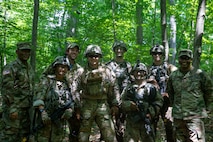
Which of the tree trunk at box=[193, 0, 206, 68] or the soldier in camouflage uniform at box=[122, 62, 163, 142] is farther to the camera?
the tree trunk at box=[193, 0, 206, 68]

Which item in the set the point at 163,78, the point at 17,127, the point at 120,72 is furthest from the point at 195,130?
the point at 17,127

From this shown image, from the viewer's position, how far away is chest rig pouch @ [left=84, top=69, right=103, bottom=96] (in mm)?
5945

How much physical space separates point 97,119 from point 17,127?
177 cm

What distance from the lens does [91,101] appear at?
603cm

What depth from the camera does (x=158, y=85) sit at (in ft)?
22.4

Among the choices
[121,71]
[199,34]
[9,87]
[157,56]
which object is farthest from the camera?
[121,71]

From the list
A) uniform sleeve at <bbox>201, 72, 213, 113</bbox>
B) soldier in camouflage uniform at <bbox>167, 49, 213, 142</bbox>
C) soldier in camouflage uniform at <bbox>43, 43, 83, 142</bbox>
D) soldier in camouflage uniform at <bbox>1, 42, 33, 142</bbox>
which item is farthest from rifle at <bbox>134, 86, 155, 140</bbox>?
soldier in camouflage uniform at <bbox>1, 42, 33, 142</bbox>

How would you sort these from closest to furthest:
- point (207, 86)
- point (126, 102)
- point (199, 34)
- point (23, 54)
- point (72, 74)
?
point (207, 86)
point (23, 54)
point (126, 102)
point (199, 34)
point (72, 74)

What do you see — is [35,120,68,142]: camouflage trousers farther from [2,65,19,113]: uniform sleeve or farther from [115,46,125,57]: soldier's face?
[115,46,125,57]: soldier's face

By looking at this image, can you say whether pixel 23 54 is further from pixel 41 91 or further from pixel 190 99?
pixel 190 99

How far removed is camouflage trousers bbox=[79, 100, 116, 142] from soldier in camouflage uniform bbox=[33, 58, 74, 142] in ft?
1.63

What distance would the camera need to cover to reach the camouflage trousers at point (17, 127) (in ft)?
18.5

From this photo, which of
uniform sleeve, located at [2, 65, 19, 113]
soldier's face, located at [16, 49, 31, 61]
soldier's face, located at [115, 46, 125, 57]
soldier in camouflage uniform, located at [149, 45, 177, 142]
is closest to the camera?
uniform sleeve, located at [2, 65, 19, 113]

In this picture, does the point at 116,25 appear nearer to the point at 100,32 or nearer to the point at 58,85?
the point at 100,32
